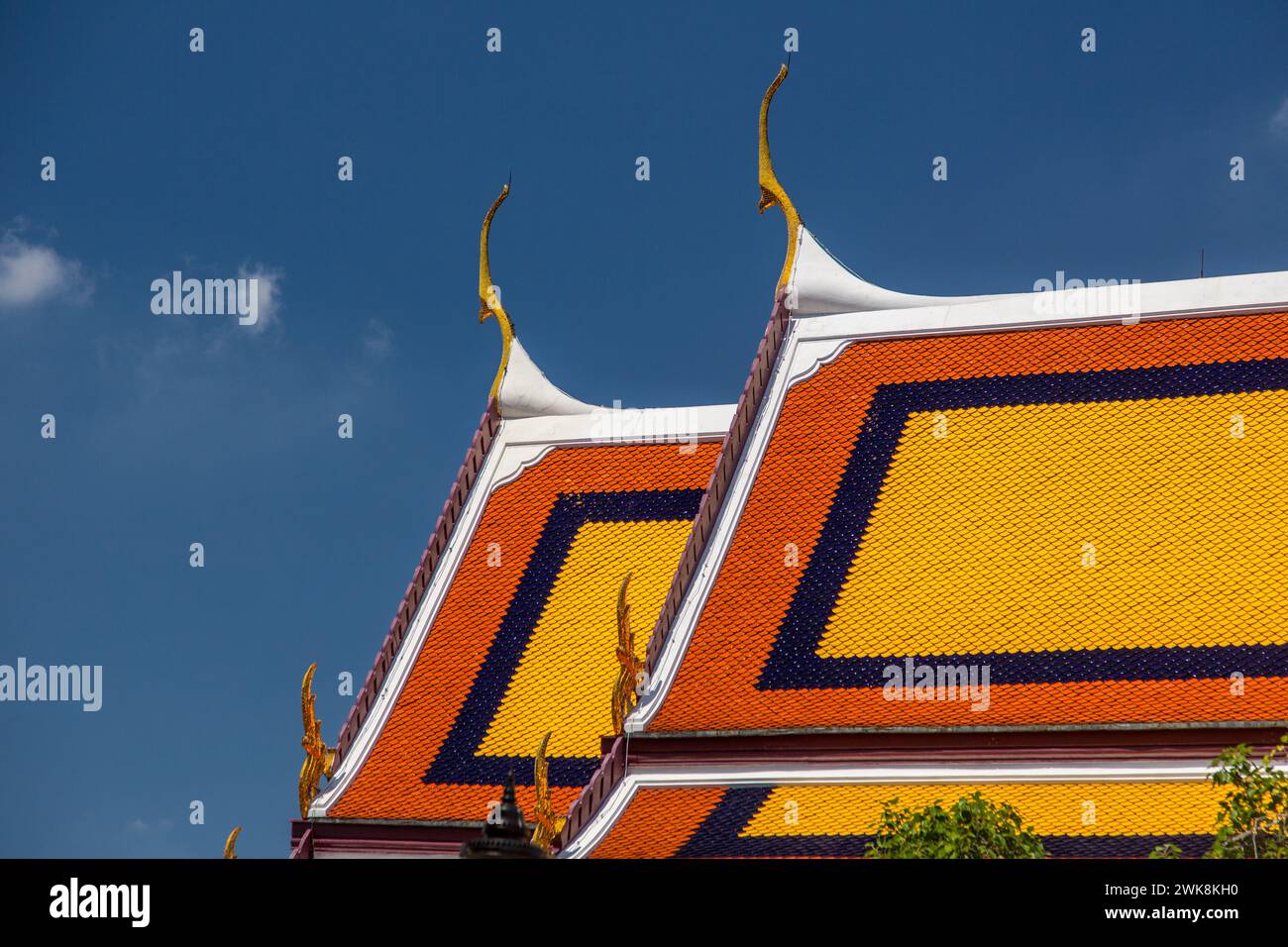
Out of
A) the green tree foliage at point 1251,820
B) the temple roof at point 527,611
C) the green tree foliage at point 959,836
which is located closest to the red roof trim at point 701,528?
the temple roof at point 527,611

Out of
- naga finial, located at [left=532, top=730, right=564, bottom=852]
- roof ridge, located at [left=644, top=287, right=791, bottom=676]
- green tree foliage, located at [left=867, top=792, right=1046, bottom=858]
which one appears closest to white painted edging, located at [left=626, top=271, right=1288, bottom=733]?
roof ridge, located at [left=644, top=287, right=791, bottom=676]

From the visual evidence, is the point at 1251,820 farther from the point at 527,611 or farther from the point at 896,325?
the point at 527,611

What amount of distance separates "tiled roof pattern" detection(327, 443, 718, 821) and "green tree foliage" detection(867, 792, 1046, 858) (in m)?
6.82

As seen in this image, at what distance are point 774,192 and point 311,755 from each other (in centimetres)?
811

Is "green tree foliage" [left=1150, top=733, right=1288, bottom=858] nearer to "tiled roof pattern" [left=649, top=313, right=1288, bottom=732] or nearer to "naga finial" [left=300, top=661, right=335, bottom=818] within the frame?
"tiled roof pattern" [left=649, top=313, right=1288, bottom=732]

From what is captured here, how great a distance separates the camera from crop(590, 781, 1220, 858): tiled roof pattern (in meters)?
16.5

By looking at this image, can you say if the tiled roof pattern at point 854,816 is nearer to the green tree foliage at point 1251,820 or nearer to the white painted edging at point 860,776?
the white painted edging at point 860,776

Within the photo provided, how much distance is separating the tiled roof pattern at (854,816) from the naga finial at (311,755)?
473 cm

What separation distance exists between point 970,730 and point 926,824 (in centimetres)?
429

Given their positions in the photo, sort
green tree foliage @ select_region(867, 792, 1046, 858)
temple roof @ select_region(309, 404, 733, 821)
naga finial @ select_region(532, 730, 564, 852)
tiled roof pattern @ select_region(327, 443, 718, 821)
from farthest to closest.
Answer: temple roof @ select_region(309, 404, 733, 821), tiled roof pattern @ select_region(327, 443, 718, 821), naga finial @ select_region(532, 730, 564, 852), green tree foliage @ select_region(867, 792, 1046, 858)

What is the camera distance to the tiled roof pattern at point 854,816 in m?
16.5

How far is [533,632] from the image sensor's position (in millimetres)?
23438
